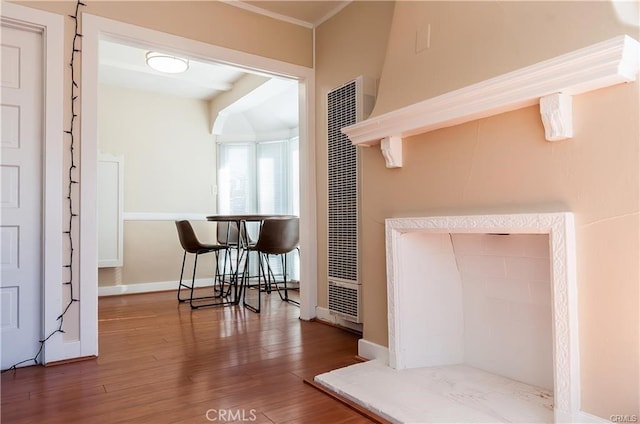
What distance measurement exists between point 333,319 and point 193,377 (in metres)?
1.32

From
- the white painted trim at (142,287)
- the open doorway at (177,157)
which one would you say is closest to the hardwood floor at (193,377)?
the white painted trim at (142,287)

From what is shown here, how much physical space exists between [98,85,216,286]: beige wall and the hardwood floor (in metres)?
1.70

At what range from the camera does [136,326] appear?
329 cm

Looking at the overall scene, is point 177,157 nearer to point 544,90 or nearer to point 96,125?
point 96,125

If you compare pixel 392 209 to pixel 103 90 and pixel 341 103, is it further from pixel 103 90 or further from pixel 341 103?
pixel 103 90

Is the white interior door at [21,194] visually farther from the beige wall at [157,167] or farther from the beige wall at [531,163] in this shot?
the beige wall at [157,167]

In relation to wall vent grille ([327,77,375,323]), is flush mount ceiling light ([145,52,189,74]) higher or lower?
higher

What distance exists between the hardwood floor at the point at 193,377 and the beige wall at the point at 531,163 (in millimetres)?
562

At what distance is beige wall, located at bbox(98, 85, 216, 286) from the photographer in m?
4.92

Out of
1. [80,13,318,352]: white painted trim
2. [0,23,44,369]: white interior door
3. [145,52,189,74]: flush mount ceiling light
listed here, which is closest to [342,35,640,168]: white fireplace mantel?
[80,13,318,352]: white painted trim

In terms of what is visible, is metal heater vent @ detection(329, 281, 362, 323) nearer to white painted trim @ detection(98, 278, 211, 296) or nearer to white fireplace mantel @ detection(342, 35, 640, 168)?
white fireplace mantel @ detection(342, 35, 640, 168)

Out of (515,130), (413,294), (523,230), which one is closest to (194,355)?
(413,294)

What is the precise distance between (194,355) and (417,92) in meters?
1.95

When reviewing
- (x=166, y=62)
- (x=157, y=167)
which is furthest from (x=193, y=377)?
(x=157, y=167)
